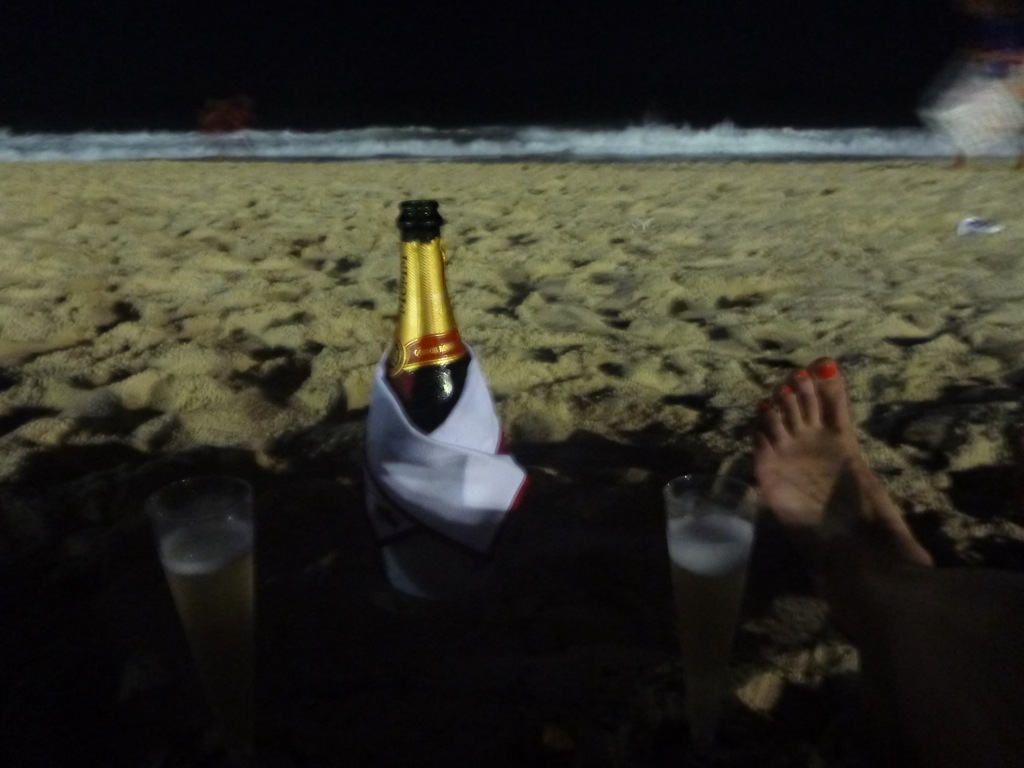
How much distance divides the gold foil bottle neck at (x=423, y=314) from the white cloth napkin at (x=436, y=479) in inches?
3.2

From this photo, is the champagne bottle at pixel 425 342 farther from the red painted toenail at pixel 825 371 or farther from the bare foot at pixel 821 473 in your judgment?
the red painted toenail at pixel 825 371

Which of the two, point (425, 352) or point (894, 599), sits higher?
point (425, 352)

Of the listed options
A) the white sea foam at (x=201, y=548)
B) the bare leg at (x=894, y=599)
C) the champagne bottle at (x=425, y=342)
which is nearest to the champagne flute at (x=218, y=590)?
the white sea foam at (x=201, y=548)

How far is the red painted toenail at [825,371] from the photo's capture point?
1700 mm

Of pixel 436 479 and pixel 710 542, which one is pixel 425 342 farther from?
pixel 710 542

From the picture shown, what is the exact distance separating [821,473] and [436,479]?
752 mm

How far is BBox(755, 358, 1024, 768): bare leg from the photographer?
0.92 m

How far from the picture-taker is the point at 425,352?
1.31 meters

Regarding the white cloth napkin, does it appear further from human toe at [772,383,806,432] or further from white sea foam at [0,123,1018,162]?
white sea foam at [0,123,1018,162]

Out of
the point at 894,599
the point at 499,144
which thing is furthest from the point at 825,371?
the point at 499,144

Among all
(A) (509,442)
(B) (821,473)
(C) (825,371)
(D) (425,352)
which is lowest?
(A) (509,442)

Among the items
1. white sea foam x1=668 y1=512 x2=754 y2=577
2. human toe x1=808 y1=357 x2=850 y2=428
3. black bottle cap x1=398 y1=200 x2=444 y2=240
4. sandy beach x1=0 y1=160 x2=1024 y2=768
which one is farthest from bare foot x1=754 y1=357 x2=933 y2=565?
black bottle cap x1=398 y1=200 x2=444 y2=240

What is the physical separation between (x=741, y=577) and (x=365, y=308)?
213cm

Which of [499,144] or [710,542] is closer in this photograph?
[710,542]
